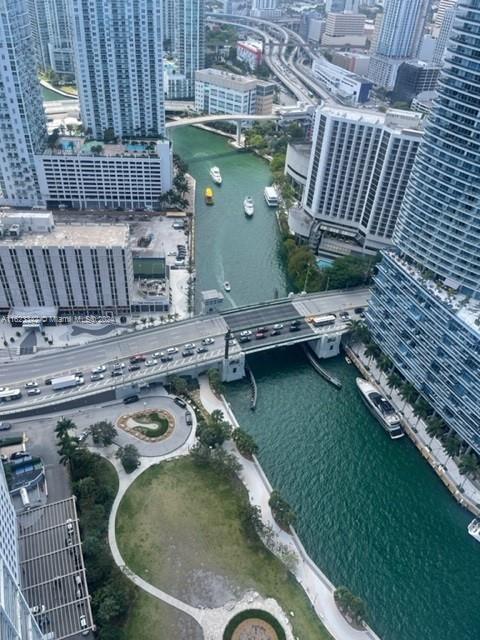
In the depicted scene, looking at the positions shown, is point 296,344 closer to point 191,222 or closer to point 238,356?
point 238,356

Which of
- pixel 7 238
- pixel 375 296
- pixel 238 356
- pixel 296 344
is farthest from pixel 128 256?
pixel 375 296

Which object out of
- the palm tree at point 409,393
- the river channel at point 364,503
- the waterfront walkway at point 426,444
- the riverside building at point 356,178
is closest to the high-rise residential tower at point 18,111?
the riverside building at point 356,178

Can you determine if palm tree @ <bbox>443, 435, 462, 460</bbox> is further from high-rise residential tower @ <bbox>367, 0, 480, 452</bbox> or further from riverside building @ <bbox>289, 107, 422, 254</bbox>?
riverside building @ <bbox>289, 107, 422, 254</bbox>

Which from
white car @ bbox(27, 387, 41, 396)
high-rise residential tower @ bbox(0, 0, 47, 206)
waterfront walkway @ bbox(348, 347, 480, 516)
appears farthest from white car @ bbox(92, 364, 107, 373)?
high-rise residential tower @ bbox(0, 0, 47, 206)

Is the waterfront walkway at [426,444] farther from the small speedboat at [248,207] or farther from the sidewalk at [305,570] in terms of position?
the small speedboat at [248,207]

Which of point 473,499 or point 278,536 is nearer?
point 278,536
